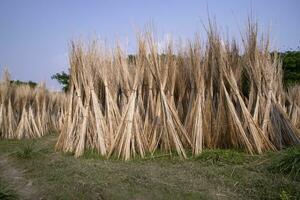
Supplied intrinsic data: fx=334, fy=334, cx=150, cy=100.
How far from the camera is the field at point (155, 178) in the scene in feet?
12.7

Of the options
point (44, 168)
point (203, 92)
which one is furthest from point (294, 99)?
point (44, 168)

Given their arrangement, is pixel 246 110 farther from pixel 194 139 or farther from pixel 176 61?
pixel 176 61

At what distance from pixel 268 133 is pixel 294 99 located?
3.84m

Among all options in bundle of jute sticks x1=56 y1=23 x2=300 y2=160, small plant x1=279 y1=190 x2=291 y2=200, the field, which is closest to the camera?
small plant x1=279 y1=190 x2=291 y2=200

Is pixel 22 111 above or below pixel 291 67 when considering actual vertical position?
below

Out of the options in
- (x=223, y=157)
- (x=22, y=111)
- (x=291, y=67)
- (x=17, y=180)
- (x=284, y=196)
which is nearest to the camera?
(x=284, y=196)

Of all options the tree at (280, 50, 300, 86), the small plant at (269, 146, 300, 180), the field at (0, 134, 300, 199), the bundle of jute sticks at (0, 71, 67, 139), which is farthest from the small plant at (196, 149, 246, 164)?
the tree at (280, 50, 300, 86)

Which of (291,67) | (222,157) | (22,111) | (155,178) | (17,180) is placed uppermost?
(291,67)

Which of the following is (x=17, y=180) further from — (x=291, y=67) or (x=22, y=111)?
(x=291, y=67)

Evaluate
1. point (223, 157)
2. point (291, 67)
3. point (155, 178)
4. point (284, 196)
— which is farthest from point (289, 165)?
point (291, 67)

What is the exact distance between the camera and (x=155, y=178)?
4496mm

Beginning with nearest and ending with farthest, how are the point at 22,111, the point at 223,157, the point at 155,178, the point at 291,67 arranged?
the point at 155,178 → the point at 223,157 → the point at 22,111 → the point at 291,67

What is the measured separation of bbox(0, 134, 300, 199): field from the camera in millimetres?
3885

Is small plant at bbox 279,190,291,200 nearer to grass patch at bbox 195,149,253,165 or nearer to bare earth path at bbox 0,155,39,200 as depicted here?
grass patch at bbox 195,149,253,165
